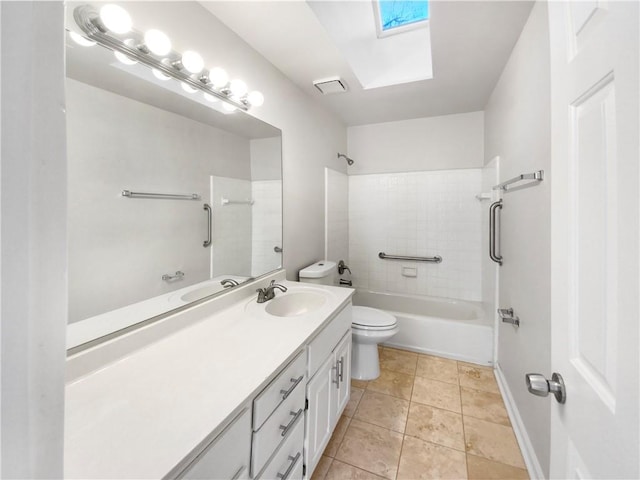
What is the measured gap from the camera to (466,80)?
2.25 metres

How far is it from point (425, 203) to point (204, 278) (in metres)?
2.59

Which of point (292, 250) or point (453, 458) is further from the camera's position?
point (292, 250)

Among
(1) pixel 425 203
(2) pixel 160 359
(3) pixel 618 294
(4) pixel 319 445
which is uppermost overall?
(1) pixel 425 203

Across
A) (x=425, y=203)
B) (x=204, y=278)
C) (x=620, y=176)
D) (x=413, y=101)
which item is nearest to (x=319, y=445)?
(x=204, y=278)

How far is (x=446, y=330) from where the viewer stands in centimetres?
257

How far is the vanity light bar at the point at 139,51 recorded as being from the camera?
3.16 feet

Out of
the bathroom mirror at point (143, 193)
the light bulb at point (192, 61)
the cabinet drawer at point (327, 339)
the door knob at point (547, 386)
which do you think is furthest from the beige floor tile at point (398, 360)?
the light bulb at point (192, 61)

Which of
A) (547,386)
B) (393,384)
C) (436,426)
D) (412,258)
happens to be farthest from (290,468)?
(412,258)

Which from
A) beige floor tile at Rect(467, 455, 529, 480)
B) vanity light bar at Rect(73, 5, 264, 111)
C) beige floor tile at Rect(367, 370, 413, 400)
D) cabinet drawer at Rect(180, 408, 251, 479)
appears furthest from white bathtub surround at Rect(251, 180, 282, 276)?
beige floor tile at Rect(467, 455, 529, 480)

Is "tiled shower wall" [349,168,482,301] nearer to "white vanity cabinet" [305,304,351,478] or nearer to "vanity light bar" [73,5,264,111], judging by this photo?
"white vanity cabinet" [305,304,351,478]

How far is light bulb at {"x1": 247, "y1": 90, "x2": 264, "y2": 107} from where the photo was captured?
5.52 ft

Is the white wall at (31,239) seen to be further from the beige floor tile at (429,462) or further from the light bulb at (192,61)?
the beige floor tile at (429,462)

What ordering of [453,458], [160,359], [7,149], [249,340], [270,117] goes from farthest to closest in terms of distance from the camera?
[270,117] < [453,458] < [249,340] < [160,359] < [7,149]

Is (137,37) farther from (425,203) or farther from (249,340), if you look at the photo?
(425,203)
